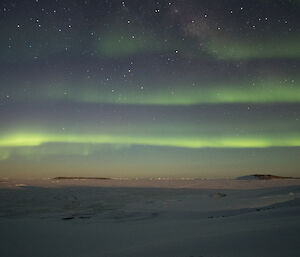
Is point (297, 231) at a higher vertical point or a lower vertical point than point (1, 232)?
higher

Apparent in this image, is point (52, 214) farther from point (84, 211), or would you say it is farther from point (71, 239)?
point (71, 239)

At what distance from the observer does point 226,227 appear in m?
5.61

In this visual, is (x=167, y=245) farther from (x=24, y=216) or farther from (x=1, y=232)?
(x=24, y=216)

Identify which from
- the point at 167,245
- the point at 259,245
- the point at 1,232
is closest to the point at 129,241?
the point at 167,245

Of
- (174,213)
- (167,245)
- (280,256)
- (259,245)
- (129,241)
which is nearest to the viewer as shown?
(280,256)

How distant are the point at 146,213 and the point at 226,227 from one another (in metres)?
3.40

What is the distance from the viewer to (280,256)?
3.44 meters

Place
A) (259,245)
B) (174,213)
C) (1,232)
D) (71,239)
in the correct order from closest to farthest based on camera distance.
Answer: (259,245)
(71,239)
(1,232)
(174,213)

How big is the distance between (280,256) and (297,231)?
1426 mm

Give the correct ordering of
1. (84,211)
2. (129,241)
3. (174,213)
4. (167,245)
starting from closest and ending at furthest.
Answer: (167,245) → (129,241) → (174,213) → (84,211)

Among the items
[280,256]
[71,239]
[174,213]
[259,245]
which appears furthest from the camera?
[174,213]

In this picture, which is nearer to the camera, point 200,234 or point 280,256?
point 280,256

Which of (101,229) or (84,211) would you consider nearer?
(101,229)

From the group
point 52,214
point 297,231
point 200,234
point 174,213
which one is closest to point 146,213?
point 174,213
